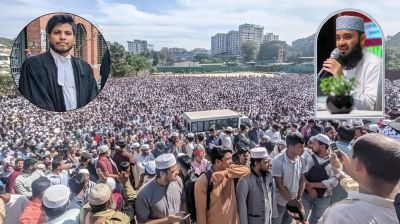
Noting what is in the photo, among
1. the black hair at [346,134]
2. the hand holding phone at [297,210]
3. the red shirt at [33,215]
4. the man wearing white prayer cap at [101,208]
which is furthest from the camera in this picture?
the black hair at [346,134]

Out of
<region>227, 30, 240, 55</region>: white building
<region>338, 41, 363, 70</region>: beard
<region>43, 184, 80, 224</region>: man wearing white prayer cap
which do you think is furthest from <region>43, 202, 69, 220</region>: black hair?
<region>227, 30, 240, 55</region>: white building

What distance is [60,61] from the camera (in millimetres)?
3633

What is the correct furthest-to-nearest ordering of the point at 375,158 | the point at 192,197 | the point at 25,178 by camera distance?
the point at 25,178, the point at 192,197, the point at 375,158

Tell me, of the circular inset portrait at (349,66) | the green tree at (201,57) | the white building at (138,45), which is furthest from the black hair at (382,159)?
the green tree at (201,57)

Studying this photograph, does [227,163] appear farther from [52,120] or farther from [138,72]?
[138,72]

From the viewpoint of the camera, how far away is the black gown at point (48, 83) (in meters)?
3.44

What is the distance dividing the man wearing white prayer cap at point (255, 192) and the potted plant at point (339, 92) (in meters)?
2.62

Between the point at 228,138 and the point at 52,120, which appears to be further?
the point at 52,120

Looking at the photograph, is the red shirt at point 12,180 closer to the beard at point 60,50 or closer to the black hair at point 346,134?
the beard at point 60,50

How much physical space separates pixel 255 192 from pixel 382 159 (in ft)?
5.83

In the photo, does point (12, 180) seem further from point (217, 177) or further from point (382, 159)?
point (382, 159)

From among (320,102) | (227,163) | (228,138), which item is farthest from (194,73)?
(227,163)

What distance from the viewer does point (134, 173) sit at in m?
4.62

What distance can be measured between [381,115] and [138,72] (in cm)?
1331
